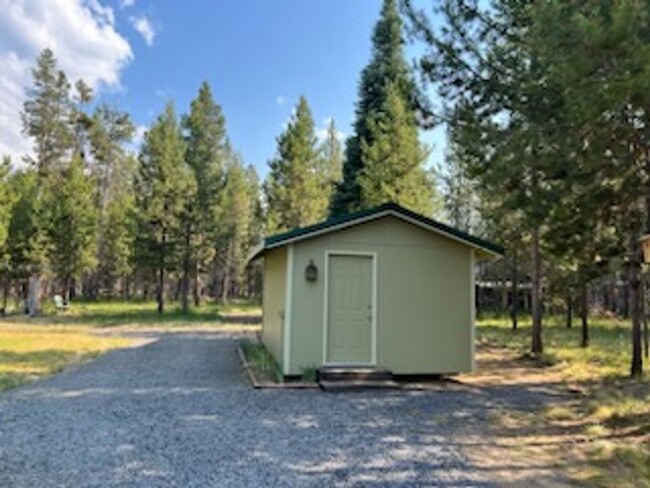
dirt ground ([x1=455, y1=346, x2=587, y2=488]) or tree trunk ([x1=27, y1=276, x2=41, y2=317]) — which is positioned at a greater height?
tree trunk ([x1=27, y1=276, x2=41, y2=317])

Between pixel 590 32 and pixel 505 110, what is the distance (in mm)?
3020

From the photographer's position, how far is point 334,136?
3812 cm

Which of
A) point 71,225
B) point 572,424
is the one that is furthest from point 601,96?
point 71,225

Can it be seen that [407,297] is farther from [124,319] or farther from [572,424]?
[124,319]

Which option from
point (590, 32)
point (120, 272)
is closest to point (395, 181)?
point (590, 32)

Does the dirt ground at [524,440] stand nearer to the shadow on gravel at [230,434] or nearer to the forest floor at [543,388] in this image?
the forest floor at [543,388]

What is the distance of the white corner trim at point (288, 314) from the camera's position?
26.4 feet

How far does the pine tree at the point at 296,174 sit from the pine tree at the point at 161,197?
4046 millimetres

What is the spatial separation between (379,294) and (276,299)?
7.47 ft

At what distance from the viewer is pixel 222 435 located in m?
5.12

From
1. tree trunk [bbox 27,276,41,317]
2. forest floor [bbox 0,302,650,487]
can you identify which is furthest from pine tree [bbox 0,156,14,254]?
forest floor [bbox 0,302,650,487]

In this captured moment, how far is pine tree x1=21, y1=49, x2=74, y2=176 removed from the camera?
30859 millimetres

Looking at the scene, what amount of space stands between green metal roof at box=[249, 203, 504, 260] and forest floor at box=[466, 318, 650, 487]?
226cm

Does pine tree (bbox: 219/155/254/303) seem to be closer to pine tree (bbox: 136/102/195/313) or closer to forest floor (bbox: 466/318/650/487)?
pine tree (bbox: 136/102/195/313)
